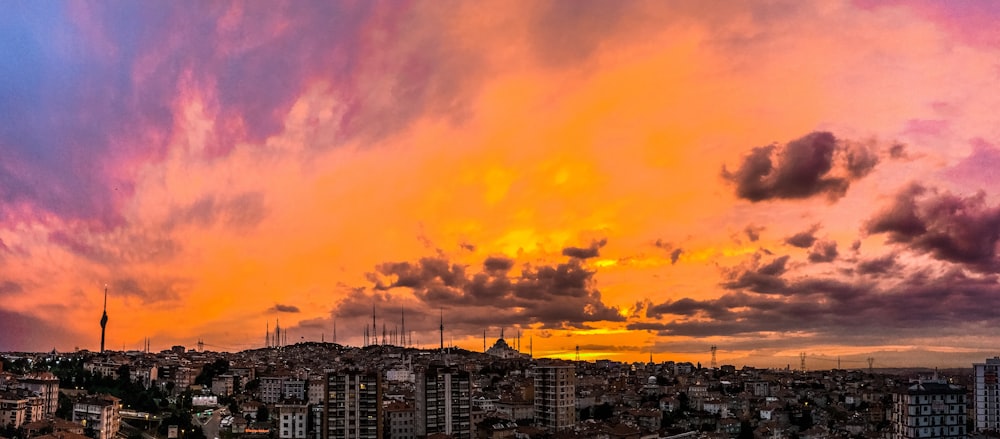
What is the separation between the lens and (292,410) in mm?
48594

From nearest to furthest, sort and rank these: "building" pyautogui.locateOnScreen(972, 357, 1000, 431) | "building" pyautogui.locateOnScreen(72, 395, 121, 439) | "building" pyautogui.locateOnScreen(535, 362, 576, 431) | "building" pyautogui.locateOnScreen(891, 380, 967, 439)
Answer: "building" pyautogui.locateOnScreen(891, 380, 967, 439) → "building" pyautogui.locateOnScreen(972, 357, 1000, 431) → "building" pyautogui.locateOnScreen(72, 395, 121, 439) → "building" pyautogui.locateOnScreen(535, 362, 576, 431)

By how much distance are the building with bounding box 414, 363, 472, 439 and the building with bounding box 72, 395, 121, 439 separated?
1642 centimetres

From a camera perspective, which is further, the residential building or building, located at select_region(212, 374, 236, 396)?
building, located at select_region(212, 374, 236, 396)

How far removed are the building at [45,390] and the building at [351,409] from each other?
1757cm

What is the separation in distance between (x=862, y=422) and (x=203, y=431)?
4067cm

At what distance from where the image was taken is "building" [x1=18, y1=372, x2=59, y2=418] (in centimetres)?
4841

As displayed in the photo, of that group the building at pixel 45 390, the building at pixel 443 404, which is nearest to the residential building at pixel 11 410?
the building at pixel 45 390

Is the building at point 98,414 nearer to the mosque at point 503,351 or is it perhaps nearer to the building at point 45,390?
the building at point 45,390

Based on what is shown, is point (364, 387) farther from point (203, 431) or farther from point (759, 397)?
point (759, 397)

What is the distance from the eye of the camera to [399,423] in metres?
47.0

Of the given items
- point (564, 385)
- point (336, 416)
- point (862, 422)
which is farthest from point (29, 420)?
point (862, 422)

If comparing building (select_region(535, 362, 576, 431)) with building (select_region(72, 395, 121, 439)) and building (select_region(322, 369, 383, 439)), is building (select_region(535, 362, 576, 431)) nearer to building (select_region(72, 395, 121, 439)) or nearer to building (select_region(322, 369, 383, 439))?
building (select_region(322, 369, 383, 439))

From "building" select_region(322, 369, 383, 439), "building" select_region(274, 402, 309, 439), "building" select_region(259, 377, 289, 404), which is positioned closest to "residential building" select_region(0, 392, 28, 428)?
"building" select_region(274, 402, 309, 439)

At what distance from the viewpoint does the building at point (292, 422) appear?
157ft
